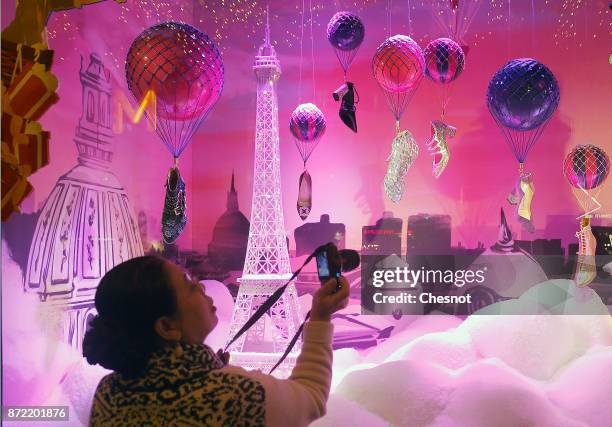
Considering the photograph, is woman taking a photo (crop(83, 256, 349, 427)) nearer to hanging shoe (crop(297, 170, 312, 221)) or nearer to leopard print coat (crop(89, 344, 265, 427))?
leopard print coat (crop(89, 344, 265, 427))

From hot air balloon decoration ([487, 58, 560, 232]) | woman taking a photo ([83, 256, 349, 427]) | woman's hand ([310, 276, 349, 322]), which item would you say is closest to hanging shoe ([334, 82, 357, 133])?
hot air balloon decoration ([487, 58, 560, 232])

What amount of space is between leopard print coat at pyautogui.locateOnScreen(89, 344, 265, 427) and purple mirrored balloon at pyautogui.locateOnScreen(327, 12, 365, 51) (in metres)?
3.27

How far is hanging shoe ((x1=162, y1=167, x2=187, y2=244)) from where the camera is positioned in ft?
11.9

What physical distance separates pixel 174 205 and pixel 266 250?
46.0 inches

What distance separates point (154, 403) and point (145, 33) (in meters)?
2.64

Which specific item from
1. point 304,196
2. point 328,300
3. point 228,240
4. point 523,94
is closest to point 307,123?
point 304,196

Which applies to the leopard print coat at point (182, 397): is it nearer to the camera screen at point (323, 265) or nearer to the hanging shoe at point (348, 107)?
the camera screen at point (323, 265)

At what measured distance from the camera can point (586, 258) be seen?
4.56 m

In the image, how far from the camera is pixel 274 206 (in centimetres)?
477

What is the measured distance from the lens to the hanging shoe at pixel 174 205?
3.62 m

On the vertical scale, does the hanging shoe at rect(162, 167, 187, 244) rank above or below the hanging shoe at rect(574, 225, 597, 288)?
above

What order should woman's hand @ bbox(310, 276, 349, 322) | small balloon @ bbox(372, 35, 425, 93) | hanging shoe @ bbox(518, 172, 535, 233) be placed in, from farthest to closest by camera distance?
hanging shoe @ bbox(518, 172, 535, 233) < small balloon @ bbox(372, 35, 425, 93) < woman's hand @ bbox(310, 276, 349, 322)

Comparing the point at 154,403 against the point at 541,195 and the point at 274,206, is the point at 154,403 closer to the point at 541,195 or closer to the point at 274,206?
the point at 274,206

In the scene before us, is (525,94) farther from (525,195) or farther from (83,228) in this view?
(83,228)
